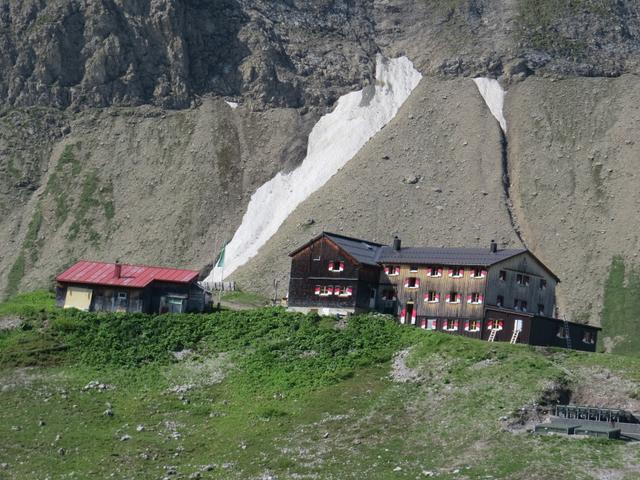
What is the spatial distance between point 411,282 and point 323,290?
20.1ft

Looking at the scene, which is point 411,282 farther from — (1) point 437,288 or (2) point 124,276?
(2) point 124,276

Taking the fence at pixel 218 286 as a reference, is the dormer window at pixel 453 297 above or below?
below

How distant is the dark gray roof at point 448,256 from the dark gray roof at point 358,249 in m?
0.69

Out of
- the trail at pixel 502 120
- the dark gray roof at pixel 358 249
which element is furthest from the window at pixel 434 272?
the trail at pixel 502 120

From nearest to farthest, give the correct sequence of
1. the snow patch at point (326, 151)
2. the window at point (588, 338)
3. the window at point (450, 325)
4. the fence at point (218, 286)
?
the window at point (450, 325), the window at point (588, 338), the fence at point (218, 286), the snow patch at point (326, 151)

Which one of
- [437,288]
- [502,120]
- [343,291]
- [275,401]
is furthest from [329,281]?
[502,120]

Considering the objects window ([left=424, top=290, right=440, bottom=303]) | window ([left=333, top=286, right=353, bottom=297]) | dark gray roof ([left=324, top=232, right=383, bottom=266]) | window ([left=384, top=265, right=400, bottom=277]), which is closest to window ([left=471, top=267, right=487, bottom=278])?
window ([left=424, top=290, right=440, bottom=303])

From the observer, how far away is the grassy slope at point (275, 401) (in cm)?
5294

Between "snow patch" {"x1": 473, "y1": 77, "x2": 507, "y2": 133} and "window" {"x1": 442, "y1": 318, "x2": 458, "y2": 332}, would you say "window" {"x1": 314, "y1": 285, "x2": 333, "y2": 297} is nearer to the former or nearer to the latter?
"window" {"x1": 442, "y1": 318, "x2": 458, "y2": 332}

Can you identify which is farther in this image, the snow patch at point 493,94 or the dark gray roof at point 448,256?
the snow patch at point 493,94

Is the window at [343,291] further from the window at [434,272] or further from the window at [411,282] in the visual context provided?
the window at [434,272]

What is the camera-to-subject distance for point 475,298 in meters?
78.3

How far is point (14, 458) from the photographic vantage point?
55969mm

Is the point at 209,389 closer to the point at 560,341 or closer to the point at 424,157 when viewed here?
the point at 560,341
